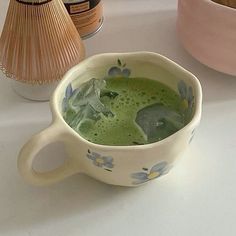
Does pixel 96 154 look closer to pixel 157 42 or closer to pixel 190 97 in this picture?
pixel 190 97

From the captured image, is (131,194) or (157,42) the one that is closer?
(131,194)

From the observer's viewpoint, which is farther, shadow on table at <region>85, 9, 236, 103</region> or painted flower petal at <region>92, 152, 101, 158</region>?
shadow on table at <region>85, 9, 236, 103</region>

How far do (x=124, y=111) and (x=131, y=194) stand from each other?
0.19 feet

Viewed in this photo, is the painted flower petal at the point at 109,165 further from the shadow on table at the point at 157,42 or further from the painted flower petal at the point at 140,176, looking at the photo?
the shadow on table at the point at 157,42

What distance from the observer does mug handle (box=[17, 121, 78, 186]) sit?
14.1 inches

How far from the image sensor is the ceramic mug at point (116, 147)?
0.36 m

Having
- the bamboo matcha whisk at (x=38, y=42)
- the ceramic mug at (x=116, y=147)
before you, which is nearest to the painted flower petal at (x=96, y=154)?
the ceramic mug at (x=116, y=147)

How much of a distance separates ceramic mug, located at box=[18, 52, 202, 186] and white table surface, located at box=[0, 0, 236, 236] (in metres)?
0.02

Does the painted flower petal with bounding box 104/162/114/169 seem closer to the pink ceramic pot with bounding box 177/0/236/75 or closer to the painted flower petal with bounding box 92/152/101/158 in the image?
the painted flower petal with bounding box 92/152/101/158

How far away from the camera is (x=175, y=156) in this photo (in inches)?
14.8

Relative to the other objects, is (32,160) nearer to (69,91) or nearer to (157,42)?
(69,91)

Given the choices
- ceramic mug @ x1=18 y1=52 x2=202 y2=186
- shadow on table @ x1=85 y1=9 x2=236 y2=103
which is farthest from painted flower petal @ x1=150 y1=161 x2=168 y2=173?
shadow on table @ x1=85 y1=9 x2=236 y2=103

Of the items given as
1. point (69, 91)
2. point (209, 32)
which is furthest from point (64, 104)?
point (209, 32)

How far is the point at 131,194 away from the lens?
403 mm
